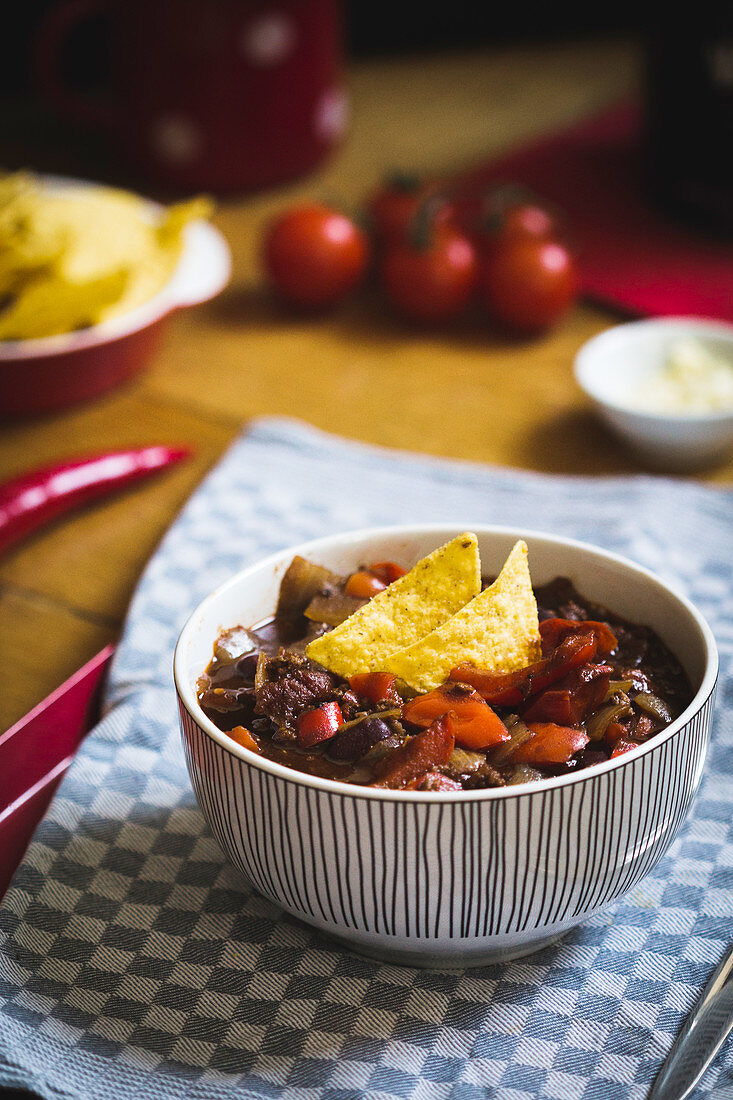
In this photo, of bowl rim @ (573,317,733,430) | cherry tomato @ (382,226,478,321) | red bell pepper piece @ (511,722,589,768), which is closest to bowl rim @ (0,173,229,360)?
cherry tomato @ (382,226,478,321)

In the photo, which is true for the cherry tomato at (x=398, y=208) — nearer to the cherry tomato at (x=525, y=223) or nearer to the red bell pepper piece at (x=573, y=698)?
the cherry tomato at (x=525, y=223)

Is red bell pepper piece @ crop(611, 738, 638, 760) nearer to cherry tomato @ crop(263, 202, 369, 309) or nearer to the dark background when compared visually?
cherry tomato @ crop(263, 202, 369, 309)

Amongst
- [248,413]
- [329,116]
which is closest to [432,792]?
[248,413]

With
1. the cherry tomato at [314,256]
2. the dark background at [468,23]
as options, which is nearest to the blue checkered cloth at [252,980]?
the cherry tomato at [314,256]

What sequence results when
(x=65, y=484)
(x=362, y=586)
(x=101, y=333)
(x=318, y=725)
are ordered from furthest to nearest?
1. (x=101, y=333)
2. (x=65, y=484)
3. (x=362, y=586)
4. (x=318, y=725)

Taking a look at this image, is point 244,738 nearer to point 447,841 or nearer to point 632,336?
point 447,841

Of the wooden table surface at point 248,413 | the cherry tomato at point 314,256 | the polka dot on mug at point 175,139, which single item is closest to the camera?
the wooden table surface at point 248,413
